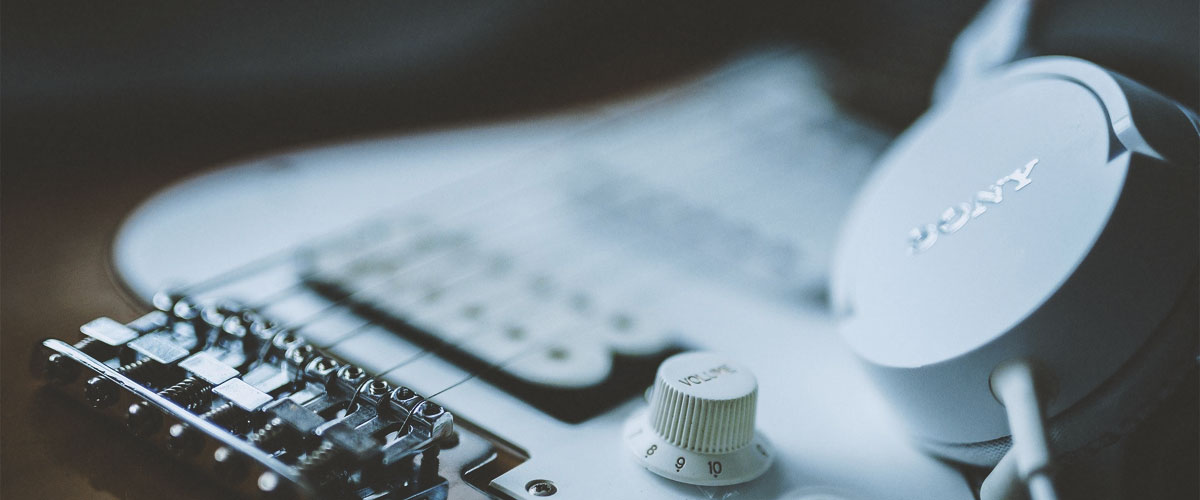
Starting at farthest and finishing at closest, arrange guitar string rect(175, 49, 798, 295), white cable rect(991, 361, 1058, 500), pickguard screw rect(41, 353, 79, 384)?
guitar string rect(175, 49, 798, 295) → pickguard screw rect(41, 353, 79, 384) → white cable rect(991, 361, 1058, 500)

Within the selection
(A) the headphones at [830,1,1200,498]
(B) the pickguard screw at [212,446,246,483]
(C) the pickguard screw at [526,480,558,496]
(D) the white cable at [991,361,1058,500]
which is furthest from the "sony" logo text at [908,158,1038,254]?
(B) the pickguard screw at [212,446,246,483]

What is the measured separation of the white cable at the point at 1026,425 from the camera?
385 mm

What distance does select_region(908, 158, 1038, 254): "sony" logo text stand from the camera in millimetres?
480

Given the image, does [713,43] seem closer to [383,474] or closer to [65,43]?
[65,43]

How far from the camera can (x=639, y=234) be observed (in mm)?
757

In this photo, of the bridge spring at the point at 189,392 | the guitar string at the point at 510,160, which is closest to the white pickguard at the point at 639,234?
the guitar string at the point at 510,160

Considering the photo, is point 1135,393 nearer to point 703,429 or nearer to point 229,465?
point 703,429

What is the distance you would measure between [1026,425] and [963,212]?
143 mm

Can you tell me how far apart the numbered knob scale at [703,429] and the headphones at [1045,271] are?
8 cm

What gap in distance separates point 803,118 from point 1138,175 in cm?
55

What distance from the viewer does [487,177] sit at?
83 centimetres

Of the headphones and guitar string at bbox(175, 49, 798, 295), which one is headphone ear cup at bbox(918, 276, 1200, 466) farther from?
guitar string at bbox(175, 49, 798, 295)

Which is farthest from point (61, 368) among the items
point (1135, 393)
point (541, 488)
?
point (1135, 393)

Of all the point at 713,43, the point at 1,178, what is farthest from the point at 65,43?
the point at 713,43
